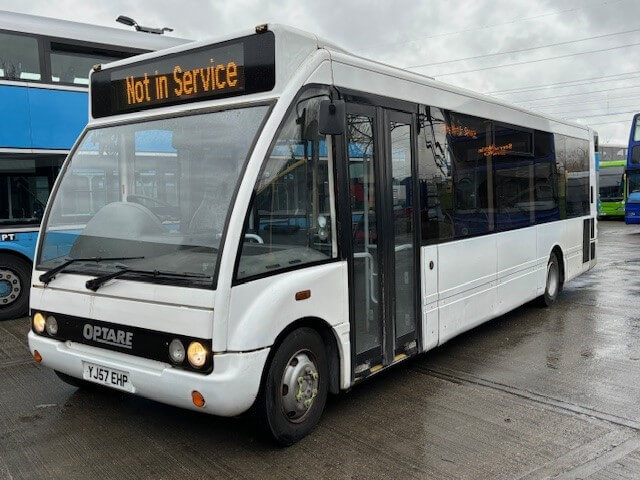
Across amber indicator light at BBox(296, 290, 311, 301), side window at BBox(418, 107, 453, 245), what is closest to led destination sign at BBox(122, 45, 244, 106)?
amber indicator light at BBox(296, 290, 311, 301)

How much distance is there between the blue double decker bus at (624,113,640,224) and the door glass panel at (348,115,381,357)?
22154 mm

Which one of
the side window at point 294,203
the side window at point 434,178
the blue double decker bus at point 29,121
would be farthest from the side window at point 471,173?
the blue double decker bus at point 29,121

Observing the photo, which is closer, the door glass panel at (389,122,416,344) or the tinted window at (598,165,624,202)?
the door glass panel at (389,122,416,344)

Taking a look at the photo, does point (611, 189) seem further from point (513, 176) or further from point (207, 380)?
point (207, 380)

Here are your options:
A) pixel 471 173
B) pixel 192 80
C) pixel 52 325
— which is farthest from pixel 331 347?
pixel 471 173

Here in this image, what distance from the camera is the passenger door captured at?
182 inches

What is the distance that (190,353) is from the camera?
3686mm

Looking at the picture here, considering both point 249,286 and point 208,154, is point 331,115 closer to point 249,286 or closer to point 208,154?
point 208,154

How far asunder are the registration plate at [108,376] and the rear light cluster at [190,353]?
0.42 meters

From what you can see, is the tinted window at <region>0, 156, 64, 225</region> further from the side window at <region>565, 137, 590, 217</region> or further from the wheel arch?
the side window at <region>565, 137, 590, 217</region>

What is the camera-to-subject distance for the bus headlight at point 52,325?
443 cm

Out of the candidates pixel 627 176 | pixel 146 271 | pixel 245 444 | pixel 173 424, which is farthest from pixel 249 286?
pixel 627 176

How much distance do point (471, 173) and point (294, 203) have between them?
3.04 metres

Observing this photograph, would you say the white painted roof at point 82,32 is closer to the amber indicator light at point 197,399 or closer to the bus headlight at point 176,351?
the bus headlight at point 176,351
